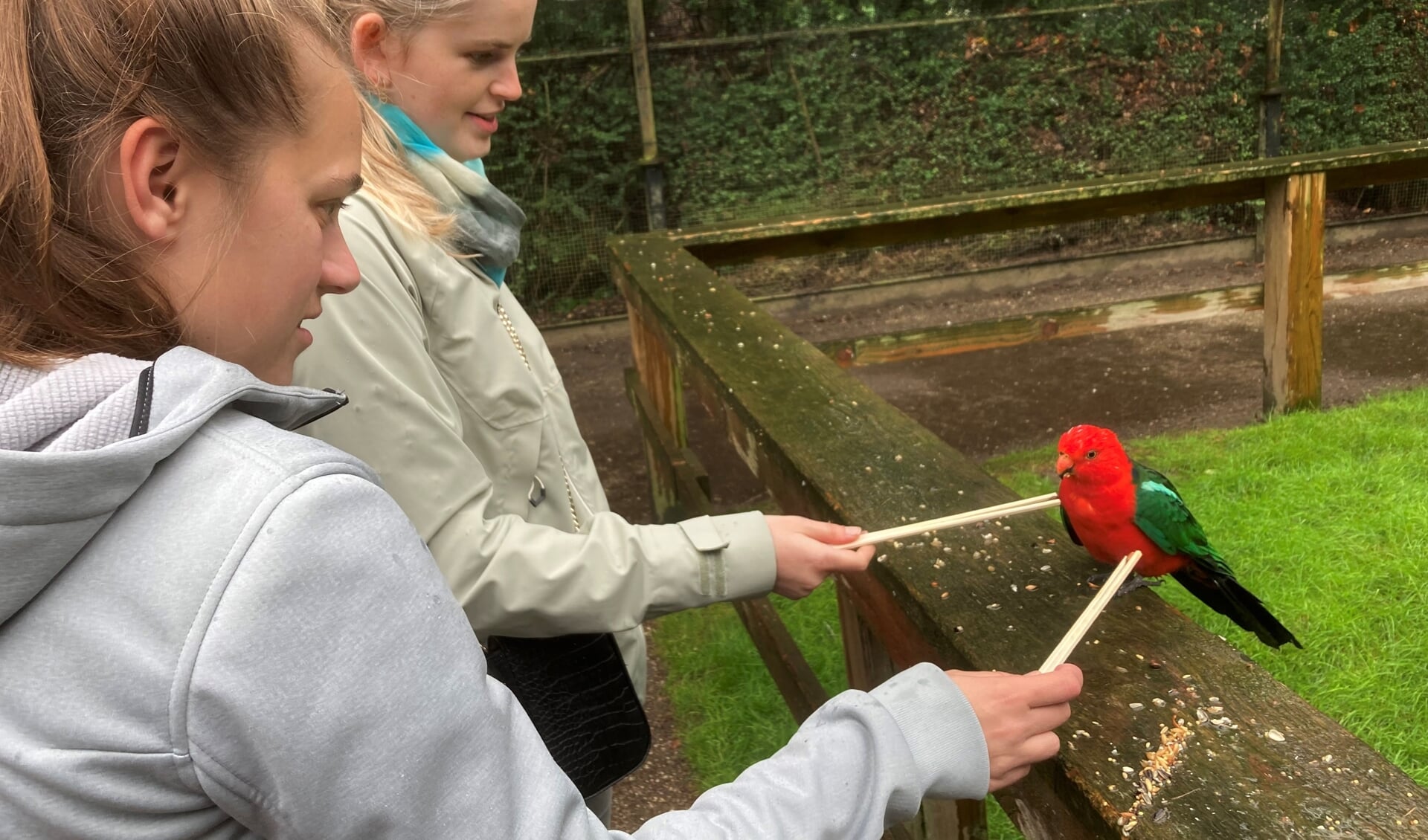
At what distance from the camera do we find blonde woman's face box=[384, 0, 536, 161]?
149cm

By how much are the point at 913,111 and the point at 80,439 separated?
25.2 ft

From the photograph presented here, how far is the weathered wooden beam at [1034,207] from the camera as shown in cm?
421

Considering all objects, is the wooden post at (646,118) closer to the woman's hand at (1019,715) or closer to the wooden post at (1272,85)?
the wooden post at (1272,85)

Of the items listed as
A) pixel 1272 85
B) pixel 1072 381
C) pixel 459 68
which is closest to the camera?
pixel 459 68

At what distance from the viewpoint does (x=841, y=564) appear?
4.63ft

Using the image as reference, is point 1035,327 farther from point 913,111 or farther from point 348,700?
point 348,700

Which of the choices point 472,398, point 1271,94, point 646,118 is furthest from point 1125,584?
point 1271,94

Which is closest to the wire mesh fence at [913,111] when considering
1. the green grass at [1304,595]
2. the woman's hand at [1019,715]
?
the green grass at [1304,595]

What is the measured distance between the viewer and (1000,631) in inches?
48.6

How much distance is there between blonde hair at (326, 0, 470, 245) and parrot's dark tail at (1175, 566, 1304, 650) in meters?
1.18

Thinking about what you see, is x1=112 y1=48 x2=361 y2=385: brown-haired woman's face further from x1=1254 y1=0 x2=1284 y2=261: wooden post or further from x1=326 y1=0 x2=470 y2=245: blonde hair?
x1=1254 y1=0 x2=1284 y2=261: wooden post

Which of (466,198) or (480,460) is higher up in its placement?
(466,198)

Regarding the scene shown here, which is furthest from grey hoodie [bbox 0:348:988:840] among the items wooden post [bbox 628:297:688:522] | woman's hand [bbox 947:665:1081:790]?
wooden post [bbox 628:297:688:522]

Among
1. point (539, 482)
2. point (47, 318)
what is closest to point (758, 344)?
point (539, 482)
